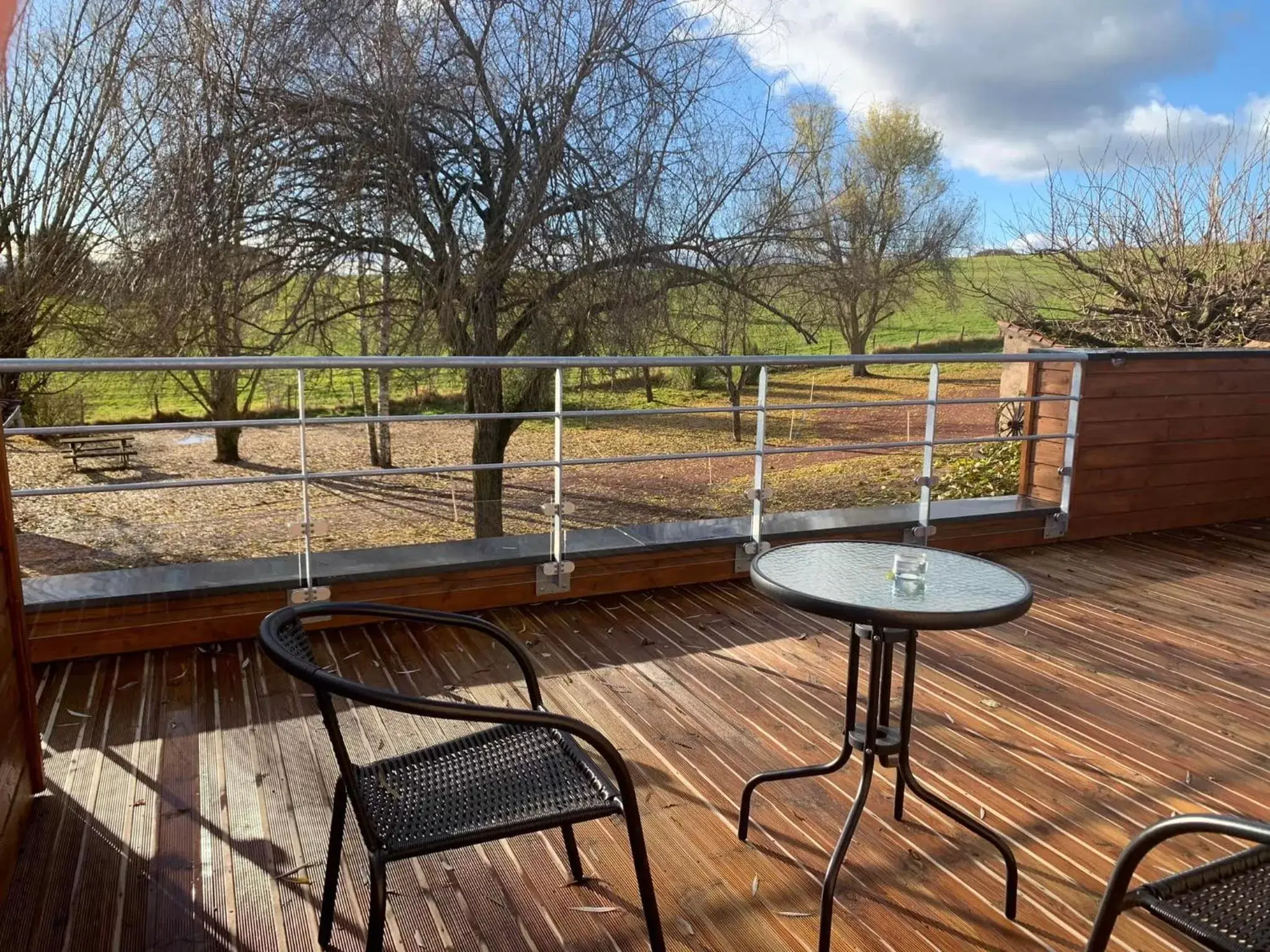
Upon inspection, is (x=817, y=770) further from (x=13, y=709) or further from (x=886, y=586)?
(x=13, y=709)

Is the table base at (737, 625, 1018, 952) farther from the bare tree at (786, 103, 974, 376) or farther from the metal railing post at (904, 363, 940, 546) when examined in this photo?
the bare tree at (786, 103, 974, 376)

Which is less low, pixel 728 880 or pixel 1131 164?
pixel 1131 164

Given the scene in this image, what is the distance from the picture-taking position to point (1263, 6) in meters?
10.1

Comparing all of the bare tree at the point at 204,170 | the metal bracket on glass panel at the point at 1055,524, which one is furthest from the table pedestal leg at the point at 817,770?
the bare tree at the point at 204,170

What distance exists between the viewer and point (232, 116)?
5.43 meters

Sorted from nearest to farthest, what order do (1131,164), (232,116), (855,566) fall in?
1. (855,566)
2. (232,116)
3. (1131,164)

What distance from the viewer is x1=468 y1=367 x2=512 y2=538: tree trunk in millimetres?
6902

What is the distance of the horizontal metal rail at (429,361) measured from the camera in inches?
103

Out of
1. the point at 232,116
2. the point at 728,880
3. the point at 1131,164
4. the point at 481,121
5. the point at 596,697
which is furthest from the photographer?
the point at 1131,164

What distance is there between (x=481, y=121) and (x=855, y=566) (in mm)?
5118

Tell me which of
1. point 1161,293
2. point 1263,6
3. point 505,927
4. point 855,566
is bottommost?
point 505,927

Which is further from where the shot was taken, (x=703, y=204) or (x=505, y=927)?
(x=703, y=204)

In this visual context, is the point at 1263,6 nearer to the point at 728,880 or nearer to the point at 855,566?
the point at 855,566

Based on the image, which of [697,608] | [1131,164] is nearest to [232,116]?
[697,608]
